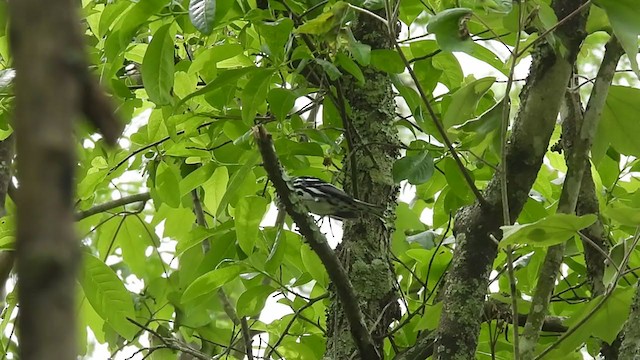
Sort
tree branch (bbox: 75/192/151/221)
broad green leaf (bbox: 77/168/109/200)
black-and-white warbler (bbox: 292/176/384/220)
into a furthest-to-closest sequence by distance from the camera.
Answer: tree branch (bbox: 75/192/151/221)
broad green leaf (bbox: 77/168/109/200)
black-and-white warbler (bbox: 292/176/384/220)

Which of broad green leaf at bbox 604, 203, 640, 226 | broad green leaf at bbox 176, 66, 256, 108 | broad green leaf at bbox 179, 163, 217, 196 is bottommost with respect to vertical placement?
broad green leaf at bbox 604, 203, 640, 226

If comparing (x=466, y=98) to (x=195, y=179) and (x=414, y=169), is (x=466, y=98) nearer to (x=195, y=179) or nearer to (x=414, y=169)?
(x=414, y=169)

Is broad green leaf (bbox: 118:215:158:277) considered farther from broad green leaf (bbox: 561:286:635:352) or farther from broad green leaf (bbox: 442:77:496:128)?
broad green leaf (bbox: 561:286:635:352)

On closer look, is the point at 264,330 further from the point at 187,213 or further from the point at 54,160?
the point at 54,160

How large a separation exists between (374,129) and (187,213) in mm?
929

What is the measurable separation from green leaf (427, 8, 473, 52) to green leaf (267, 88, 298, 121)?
1.58 ft

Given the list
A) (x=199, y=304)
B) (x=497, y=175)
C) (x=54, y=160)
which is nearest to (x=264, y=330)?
(x=199, y=304)

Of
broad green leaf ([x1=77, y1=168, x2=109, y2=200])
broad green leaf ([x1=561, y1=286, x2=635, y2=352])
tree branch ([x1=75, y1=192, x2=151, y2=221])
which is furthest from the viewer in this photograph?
tree branch ([x1=75, y1=192, x2=151, y2=221])

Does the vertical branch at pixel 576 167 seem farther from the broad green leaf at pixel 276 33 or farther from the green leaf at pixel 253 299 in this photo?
the green leaf at pixel 253 299

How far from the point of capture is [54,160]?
1.23 feet

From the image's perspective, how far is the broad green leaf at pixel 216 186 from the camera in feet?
7.52

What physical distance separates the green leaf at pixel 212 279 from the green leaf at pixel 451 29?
788 mm

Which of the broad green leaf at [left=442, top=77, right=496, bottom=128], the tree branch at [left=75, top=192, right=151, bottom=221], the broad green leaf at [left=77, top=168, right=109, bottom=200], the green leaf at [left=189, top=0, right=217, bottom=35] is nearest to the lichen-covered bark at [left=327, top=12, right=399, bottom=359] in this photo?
the broad green leaf at [left=442, top=77, right=496, bottom=128]

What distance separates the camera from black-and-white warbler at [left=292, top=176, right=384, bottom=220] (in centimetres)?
199
